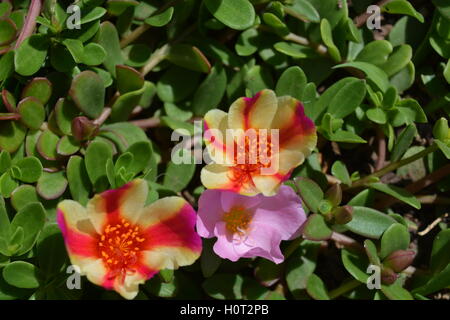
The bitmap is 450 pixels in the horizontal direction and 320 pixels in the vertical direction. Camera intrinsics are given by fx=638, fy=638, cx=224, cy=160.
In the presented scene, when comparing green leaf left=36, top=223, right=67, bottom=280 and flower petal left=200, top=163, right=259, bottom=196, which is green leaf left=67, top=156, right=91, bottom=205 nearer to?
green leaf left=36, top=223, right=67, bottom=280

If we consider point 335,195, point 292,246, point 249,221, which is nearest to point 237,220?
point 249,221

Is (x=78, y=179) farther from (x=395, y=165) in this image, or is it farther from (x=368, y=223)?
(x=395, y=165)

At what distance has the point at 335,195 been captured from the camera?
2.50m

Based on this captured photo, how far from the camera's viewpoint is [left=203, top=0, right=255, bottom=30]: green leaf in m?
2.57

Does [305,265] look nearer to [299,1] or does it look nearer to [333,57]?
[333,57]

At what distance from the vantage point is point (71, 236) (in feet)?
7.13

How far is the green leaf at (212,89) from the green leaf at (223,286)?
0.74 metres

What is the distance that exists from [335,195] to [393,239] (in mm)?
314

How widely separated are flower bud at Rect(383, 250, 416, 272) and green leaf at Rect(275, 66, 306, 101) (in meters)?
0.74

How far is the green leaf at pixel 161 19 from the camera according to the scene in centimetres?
262

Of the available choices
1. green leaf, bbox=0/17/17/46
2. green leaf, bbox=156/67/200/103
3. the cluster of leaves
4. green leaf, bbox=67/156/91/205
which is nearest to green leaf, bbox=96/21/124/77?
the cluster of leaves

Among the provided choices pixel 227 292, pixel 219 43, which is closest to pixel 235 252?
pixel 227 292

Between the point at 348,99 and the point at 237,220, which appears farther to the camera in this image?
the point at 348,99

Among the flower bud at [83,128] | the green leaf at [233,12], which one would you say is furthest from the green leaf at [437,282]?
the flower bud at [83,128]
